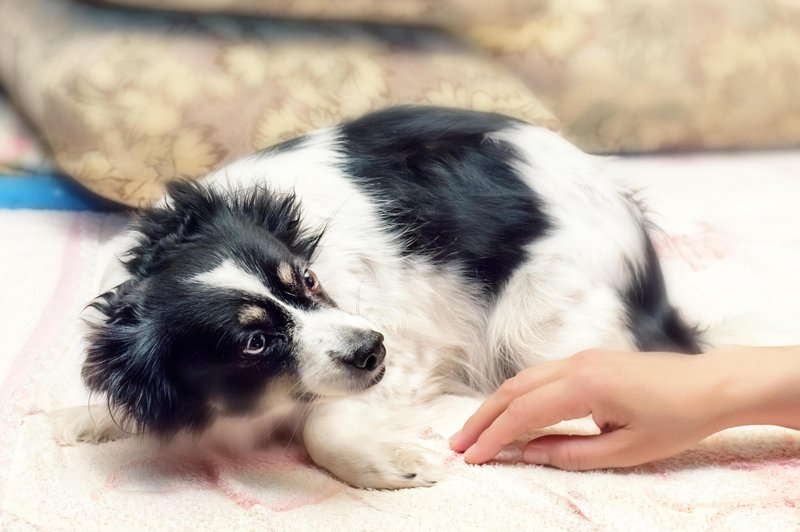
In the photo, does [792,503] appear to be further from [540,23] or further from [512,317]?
[540,23]

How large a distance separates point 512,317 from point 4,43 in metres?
1.68

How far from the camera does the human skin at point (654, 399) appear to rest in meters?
1.28

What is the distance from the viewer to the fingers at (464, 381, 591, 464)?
132 centimetres

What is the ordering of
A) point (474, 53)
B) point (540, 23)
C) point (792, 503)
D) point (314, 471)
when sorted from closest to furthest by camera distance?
1. point (792, 503)
2. point (314, 471)
3. point (474, 53)
4. point (540, 23)

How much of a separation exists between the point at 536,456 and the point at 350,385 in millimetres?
343

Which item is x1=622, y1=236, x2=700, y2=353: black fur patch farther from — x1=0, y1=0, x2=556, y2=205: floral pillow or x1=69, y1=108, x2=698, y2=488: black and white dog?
x1=0, y1=0, x2=556, y2=205: floral pillow

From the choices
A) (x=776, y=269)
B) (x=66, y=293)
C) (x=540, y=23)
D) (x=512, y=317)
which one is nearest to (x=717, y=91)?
(x=540, y=23)

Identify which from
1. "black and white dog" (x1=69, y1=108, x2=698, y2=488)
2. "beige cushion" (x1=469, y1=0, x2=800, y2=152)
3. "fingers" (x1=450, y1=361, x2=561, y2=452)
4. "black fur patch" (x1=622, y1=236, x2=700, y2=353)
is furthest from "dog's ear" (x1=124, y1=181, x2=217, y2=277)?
"beige cushion" (x1=469, y1=0, x2=800, y2=152)

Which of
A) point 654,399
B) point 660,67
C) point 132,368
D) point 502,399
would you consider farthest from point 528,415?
point 660,67

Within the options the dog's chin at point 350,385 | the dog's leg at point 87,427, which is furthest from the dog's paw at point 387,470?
the dog's leg at point 87,427

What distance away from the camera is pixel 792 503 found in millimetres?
1303

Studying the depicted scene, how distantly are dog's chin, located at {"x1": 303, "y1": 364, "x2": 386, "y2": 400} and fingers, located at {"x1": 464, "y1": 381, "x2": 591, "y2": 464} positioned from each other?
0.21m

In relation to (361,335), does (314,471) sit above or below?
below

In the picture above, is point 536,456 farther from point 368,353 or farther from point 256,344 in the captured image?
point 256,344
